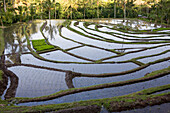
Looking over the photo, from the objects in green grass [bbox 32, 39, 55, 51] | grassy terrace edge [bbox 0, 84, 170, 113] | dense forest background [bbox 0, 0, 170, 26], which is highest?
dense forest background [bbox 0, 0, 170, 26]

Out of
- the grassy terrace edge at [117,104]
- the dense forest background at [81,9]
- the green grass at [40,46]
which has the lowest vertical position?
the grassy terrace edge at [117,104]

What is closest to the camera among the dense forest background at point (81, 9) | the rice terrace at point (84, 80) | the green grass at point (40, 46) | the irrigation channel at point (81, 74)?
the rice terrace at point (84, 80)

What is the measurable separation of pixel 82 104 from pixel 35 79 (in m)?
4.24

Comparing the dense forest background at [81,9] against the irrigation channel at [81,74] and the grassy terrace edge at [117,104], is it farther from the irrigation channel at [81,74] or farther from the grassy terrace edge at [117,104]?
the grassy terrace edge at [117,104]

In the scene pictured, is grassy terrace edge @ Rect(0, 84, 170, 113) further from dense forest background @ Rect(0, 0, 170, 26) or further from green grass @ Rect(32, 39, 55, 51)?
dense forest background @ Rect(0, 0, 170, 26)

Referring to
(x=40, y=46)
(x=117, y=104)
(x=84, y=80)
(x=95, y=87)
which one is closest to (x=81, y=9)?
(x=40, y=46)

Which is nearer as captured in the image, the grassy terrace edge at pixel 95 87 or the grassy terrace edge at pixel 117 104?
the grassy terrace edge at pixel 117 104

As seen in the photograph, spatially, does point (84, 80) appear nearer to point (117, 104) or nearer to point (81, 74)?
point (81, 74)

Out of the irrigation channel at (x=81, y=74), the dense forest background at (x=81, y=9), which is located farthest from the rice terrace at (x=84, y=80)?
the dense forest background at (x=81, y=9)

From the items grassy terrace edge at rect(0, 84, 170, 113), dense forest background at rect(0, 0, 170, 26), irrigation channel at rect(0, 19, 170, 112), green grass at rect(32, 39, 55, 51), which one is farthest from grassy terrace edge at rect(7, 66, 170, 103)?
dense forest background at rect(0, 0, 170, 26)

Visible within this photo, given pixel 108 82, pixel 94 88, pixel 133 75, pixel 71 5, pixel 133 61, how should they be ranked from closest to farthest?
pixel 94 88
pixel 108 82
pixel 133 75
pixel 133 61
pixel 71 5

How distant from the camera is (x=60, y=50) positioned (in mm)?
16250

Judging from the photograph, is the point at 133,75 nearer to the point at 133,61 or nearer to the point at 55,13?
the point at 133,61

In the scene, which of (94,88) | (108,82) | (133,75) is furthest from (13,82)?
(133,75)
